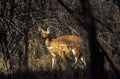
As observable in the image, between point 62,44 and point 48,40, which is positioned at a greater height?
point 48,40

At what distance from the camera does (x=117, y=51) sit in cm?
1483

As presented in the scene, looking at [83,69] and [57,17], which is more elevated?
[57,17]

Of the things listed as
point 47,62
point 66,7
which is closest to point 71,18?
point 66,7

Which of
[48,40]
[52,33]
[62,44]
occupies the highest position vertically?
[52,33]

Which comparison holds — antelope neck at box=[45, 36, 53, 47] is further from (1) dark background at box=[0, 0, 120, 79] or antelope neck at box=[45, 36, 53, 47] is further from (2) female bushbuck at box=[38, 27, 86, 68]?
(1) dark background at box=[0, 0, 120, 79]

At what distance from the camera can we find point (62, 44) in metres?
14.4

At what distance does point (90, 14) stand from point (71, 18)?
1.18 meters

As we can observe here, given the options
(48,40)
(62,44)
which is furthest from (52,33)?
(62,44)

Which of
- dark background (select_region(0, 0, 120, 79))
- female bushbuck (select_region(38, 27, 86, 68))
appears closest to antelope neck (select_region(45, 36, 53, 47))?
female bushbuck (select_region(38, 27, 86, 68))

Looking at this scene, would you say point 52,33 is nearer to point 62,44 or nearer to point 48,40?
point 48,40

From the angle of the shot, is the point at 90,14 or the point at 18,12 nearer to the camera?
the point at 90,14

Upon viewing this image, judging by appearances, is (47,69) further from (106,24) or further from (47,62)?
(106,24)

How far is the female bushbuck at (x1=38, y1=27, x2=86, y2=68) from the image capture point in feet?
47.1

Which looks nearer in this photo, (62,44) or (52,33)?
(62,44)
